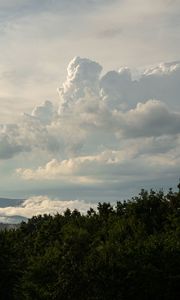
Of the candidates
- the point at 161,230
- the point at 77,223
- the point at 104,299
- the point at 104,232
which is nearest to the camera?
the point at 104,299

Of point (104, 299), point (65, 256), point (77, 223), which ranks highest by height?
point (77, 223)

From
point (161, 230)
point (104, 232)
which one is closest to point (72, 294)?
point (104, 232)

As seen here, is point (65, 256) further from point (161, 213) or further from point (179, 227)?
point (161, 213)

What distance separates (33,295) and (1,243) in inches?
925

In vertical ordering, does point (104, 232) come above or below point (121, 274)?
above

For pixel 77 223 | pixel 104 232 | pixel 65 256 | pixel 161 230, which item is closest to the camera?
pixel 65 256

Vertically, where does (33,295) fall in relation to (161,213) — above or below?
below

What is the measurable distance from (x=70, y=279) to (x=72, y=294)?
5.33 feet

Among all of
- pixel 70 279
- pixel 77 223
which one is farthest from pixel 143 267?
pixel 77 223

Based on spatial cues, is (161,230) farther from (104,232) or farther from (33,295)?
(33,295)

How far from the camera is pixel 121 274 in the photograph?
63.1 metres

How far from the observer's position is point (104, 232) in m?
79.5

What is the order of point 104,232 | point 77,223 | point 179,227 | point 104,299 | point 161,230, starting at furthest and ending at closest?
point 77,223 < point 161,230 < point 104,232 < point 179,227 < point 104,299

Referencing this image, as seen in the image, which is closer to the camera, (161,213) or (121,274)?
(121,274)
